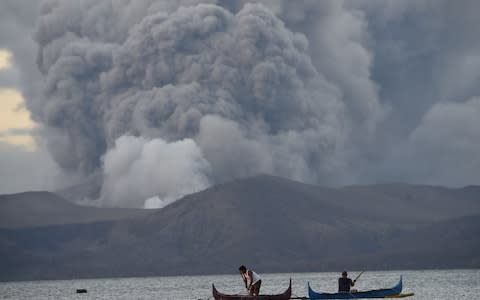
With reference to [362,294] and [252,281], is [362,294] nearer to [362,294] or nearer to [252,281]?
[362,294]

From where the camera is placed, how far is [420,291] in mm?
143625

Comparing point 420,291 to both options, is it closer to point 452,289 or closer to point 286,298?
point 452,289

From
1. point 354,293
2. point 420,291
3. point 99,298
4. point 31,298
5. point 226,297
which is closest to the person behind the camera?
point 354,293

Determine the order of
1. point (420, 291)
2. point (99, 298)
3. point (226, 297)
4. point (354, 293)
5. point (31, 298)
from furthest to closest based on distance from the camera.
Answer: point (31, 298), point (99, 298), point (420, 291), point (226, 297), point (354, 293)

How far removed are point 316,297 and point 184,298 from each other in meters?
53.2

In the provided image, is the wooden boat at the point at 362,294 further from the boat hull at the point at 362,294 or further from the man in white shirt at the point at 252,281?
the man in white shirt at the point at 252,281

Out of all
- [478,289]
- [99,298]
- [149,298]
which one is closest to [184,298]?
[149,298]

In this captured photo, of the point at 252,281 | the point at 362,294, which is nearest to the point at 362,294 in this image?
the point at 362,294

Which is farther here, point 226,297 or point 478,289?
point 478,289

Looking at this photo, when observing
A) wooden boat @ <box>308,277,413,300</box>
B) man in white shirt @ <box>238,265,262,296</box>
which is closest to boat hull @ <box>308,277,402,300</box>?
wooden boat @ <box>308,277,413,300</box>

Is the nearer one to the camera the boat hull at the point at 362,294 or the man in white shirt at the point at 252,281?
the boat hull at the point at 362,294

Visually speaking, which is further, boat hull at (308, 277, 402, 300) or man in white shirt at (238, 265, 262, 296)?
man in white shirt at (238, 265, 262, 296)

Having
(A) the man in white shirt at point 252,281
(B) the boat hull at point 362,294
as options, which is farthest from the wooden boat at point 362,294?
(A) the man in white shirt at point 252,281

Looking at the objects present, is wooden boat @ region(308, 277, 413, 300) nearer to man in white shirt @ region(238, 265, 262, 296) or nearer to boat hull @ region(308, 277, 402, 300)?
boat hull @ region(308, 277, 402, 300)
